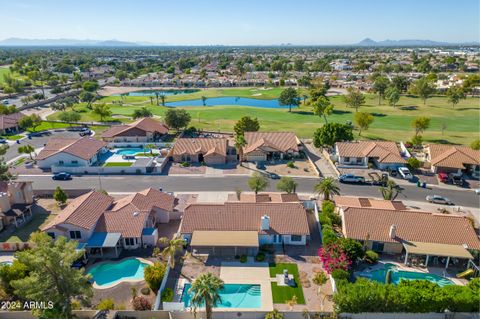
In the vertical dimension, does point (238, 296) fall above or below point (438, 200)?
below

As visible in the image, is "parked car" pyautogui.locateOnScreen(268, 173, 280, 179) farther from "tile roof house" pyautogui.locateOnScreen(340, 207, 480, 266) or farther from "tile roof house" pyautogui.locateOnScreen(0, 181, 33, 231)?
"tile roof house" pyautogui.locateOnScreen(0, 181, 33, 231)

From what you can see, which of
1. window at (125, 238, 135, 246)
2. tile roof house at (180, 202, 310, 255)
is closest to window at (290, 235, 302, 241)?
tile roof house at (180, 202, 310, 255)

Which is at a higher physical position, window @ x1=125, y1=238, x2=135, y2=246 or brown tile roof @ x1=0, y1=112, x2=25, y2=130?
brown tile roof @ x1=0, y1=112, x2=25, y2=130

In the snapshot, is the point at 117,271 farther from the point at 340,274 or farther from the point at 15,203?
the point at 340,274

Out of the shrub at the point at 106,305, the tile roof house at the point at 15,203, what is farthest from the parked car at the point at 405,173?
the tile roof house at the point at 15,203

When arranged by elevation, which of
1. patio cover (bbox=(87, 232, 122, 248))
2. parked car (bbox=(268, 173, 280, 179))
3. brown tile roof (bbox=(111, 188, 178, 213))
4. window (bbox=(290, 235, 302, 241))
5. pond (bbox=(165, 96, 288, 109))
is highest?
pond (bbox=(165, 96, 288, 109))

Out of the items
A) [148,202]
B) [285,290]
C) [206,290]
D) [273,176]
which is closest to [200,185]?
[273,176]

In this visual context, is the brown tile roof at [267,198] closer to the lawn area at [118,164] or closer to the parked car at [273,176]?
the parked car at [273,176]
